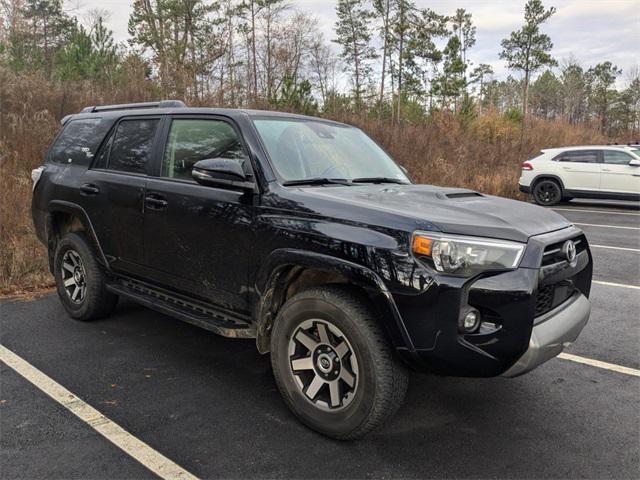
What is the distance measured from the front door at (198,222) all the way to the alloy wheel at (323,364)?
0.53 m

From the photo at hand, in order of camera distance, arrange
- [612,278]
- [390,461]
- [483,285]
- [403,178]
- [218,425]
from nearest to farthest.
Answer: [483,285] < [390,461] < [218,425] < [403,178] < [612,278]

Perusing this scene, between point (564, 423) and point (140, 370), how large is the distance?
2919 mm

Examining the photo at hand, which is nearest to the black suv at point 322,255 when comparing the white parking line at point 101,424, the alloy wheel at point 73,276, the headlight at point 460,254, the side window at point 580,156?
the headlight at point 460,254

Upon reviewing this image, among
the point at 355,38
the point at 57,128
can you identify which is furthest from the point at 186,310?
the point at 355,38

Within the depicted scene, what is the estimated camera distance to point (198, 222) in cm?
346

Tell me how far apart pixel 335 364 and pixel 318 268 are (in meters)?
0.56

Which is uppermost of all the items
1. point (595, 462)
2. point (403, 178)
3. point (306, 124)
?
point (306, 124)

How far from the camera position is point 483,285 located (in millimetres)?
2428

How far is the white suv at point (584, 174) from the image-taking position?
1373cm

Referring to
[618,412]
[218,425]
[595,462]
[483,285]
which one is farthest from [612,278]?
[218,425]

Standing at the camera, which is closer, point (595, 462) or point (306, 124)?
point (595, 462)

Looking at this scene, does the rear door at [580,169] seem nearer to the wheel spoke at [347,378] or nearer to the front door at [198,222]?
the front door at [198,222]

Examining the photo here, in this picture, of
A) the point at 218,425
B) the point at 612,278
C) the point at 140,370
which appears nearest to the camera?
the point at 218,425

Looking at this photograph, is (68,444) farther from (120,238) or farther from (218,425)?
(120,238)
